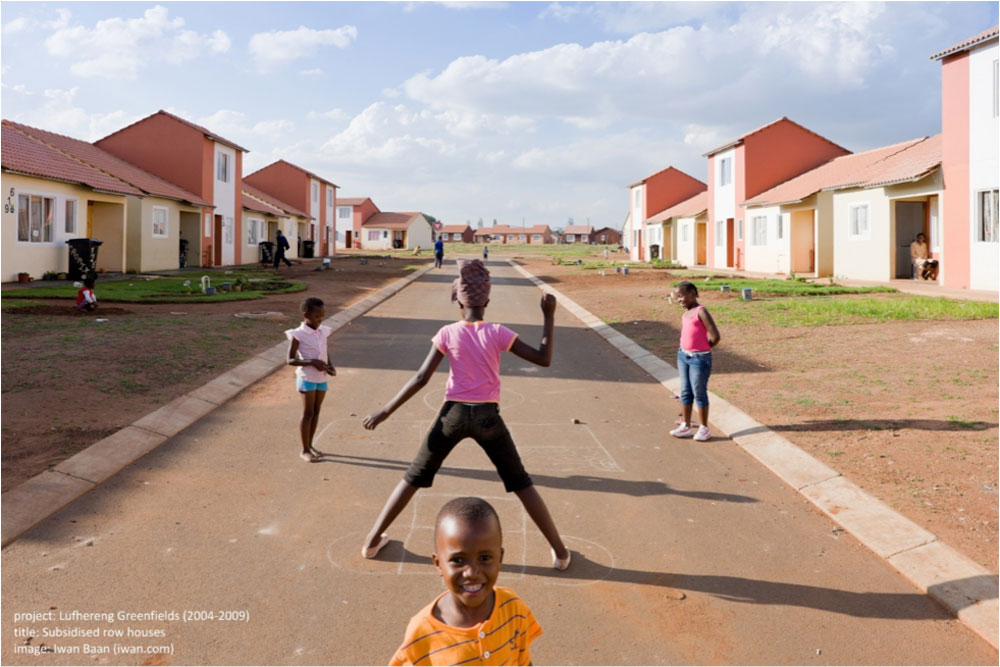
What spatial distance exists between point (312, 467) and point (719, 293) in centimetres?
1824

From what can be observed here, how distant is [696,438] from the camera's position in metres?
7.56

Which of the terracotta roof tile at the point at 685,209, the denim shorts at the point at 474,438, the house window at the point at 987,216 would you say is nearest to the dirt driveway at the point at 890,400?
the denim shorts at the point at 474,438

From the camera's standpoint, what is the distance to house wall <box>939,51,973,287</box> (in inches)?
843

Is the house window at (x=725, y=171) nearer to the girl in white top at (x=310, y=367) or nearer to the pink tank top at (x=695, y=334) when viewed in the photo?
the pink tank top at (x=695, y=334)

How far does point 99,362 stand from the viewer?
974cm

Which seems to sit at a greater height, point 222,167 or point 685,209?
point 222,167

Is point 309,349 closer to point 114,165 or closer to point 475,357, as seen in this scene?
point 475,357

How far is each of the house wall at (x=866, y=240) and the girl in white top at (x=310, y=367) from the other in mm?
23433

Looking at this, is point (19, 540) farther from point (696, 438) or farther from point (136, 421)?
point (696, 438)

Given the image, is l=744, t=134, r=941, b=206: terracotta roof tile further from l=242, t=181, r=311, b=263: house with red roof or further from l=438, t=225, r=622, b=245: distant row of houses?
l=438, t=225, r=622, b=245: distant row of houses

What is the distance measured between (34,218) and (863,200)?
2567 cm

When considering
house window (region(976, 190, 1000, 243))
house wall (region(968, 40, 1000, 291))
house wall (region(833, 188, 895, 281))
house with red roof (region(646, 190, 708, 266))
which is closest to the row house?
house wall (region(833, 188, 895, 281))

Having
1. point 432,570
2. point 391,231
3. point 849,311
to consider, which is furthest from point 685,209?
point 391,231

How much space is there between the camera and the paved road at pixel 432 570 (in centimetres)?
371
